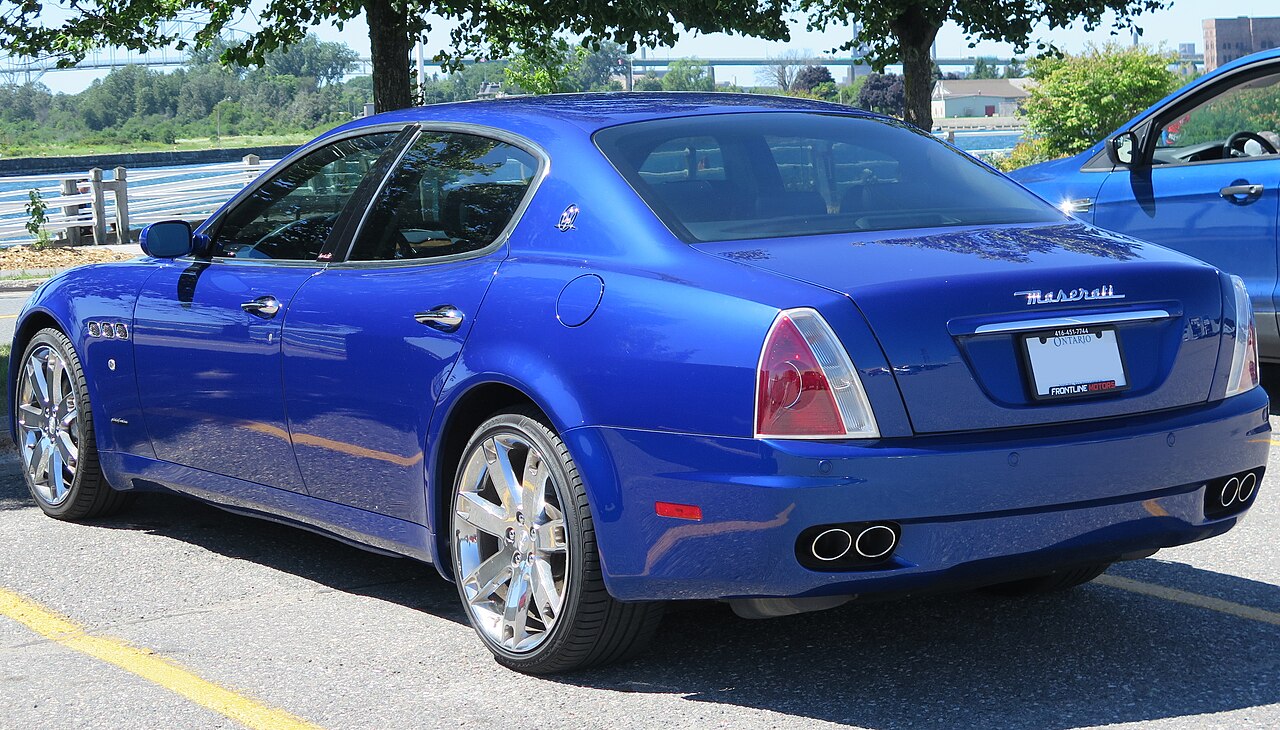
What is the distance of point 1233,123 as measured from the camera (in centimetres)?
851

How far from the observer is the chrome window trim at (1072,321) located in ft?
12.4

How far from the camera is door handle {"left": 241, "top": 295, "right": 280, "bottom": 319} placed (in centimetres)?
508

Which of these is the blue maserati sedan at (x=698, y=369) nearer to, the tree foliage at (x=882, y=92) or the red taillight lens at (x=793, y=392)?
the red taillight lens at (x=793, y=392)

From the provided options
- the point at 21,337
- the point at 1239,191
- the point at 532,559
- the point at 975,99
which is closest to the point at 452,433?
the point at 532,559

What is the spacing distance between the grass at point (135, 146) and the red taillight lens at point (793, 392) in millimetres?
123264

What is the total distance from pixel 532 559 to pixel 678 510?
23.7 inches

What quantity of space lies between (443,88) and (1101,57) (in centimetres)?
4141

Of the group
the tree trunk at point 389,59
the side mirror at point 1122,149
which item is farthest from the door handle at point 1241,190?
the tree trunk at point 389,59

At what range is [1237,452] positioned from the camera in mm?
4145

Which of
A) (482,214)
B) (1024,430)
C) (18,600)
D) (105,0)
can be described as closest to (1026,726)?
(1024,430)

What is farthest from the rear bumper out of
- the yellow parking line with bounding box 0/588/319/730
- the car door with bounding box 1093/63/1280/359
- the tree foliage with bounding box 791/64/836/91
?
the tree foliage with bounding box 791/64/836/91

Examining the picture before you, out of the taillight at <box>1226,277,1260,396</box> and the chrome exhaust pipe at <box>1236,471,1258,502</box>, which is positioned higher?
the taillight at <box>1226,277,1260,396</box>

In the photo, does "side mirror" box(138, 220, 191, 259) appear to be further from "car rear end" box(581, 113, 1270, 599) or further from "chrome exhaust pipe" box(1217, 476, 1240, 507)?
"chrome exhaust pipe" box(1217, 476, 1240, 507)

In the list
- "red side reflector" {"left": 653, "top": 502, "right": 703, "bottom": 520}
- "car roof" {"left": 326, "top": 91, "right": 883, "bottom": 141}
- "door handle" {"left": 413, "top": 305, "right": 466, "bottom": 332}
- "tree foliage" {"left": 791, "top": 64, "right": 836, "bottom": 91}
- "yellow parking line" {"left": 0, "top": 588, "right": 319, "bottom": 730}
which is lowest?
"yellow parking line" {"left": 0, "top": 588, "right": 319, "bottom": 730}
